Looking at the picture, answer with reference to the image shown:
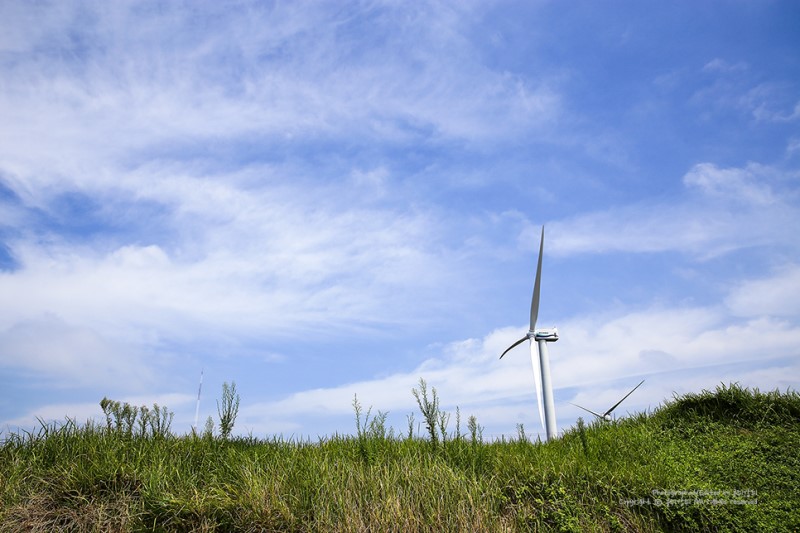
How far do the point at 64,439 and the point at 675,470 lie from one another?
11061 millimetres

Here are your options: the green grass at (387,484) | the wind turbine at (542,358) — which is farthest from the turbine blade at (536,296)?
the green grass at (387,484)

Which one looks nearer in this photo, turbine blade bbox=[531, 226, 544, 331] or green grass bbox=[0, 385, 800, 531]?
green grass bbox=[0, 385, 800, 531]

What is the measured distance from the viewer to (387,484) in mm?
9055

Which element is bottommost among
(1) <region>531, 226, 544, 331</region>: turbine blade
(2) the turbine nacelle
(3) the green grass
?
(3) the green grass

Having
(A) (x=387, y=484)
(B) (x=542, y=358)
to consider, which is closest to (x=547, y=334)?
(B) (x=542, y=358)

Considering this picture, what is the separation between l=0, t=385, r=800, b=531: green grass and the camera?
8.58 meters

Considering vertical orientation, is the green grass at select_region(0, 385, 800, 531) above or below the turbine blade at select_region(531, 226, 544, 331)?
below

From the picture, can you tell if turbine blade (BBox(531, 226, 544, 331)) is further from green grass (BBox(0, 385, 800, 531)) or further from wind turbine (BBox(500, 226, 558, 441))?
green grass (BBox(0, 385, 800, 531))

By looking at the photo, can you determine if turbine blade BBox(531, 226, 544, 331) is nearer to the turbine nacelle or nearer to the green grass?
the turbine nacelle

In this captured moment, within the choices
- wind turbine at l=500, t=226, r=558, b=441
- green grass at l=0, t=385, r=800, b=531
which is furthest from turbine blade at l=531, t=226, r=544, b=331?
green grass at l=0, t=385, r=800, b=531

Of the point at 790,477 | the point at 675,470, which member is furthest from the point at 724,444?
the point at 675,470

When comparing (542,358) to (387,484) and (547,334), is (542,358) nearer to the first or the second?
(547,334)

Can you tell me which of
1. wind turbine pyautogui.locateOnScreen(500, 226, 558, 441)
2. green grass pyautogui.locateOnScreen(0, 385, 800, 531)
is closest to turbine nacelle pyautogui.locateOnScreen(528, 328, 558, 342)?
wind turbine pyautogui.locateOnScreen(500, 226, 558, 441)

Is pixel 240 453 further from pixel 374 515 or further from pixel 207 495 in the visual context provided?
pixel 374 515
